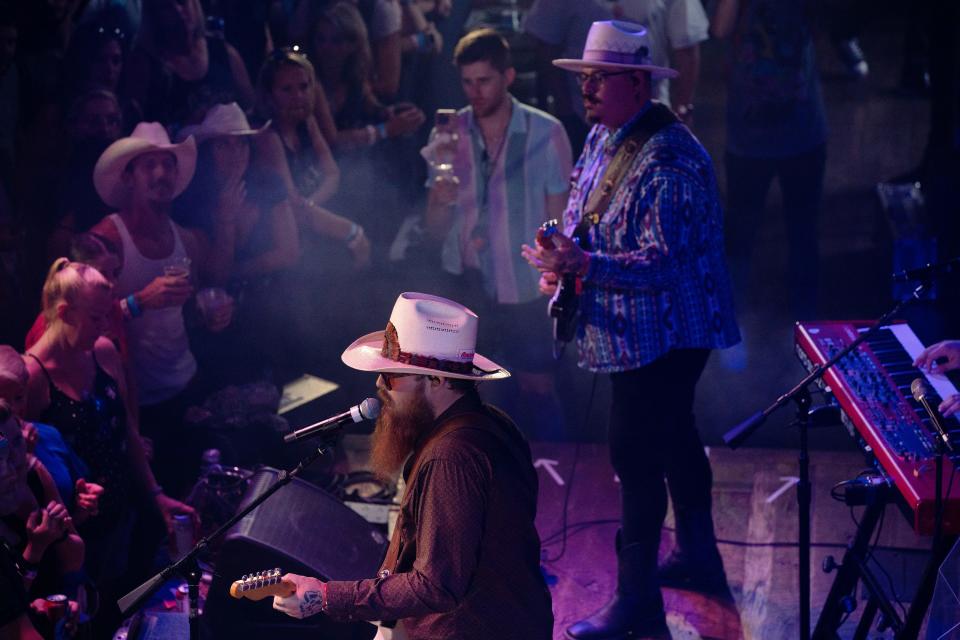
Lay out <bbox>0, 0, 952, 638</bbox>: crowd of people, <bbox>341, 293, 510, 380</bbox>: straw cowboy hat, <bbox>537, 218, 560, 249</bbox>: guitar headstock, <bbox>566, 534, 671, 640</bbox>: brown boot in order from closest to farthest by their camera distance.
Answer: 1. <bbox>341, 293, 510, 380</bbox>: straw cowboy hat
2. <bbox>537, 218, 560, 249</bbox>: guitar headstock
3. <bbox>0, 0, 952, 638</bbox>: crowd of people
4. <bbox>566, 534, 671, 640</bbox>: brown boot

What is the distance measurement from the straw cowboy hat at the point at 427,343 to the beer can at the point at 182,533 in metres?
1.83

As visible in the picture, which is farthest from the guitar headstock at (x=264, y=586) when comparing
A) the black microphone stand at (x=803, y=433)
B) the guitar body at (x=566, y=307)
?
the guitar body at (x=566, y=307)

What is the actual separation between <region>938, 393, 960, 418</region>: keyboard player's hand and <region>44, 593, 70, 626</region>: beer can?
2.84 meters

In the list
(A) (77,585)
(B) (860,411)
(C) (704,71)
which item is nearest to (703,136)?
(C) (704,71)

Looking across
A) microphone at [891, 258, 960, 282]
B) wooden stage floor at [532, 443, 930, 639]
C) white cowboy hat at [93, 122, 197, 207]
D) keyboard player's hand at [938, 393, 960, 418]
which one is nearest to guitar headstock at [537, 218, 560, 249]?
microphone at [891, 258, 960, 282]

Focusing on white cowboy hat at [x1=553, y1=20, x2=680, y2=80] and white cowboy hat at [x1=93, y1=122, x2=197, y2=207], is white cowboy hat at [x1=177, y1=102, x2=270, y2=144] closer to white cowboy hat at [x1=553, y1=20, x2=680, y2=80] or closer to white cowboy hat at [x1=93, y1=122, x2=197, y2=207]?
white cowboy hat at [x1=93, y1=122, x2=197, y2=207]

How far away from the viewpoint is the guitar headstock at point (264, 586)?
2.94m

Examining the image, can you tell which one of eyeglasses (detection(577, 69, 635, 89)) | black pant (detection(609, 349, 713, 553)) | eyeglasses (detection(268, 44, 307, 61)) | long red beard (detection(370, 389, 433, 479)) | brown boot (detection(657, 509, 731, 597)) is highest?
eyeglasses (detection(577, 69, 635, 89))

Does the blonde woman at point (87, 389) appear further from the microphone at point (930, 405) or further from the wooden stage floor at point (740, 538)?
the microphone at point (930, 405)

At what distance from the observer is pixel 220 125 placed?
5.75 metres

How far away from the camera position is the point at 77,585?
4.06m

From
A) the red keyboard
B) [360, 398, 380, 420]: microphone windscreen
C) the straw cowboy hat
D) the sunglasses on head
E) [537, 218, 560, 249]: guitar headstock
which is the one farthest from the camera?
the sunglasses on head

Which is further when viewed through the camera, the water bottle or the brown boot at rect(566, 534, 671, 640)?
the water bottle

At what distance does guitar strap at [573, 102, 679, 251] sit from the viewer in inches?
167
